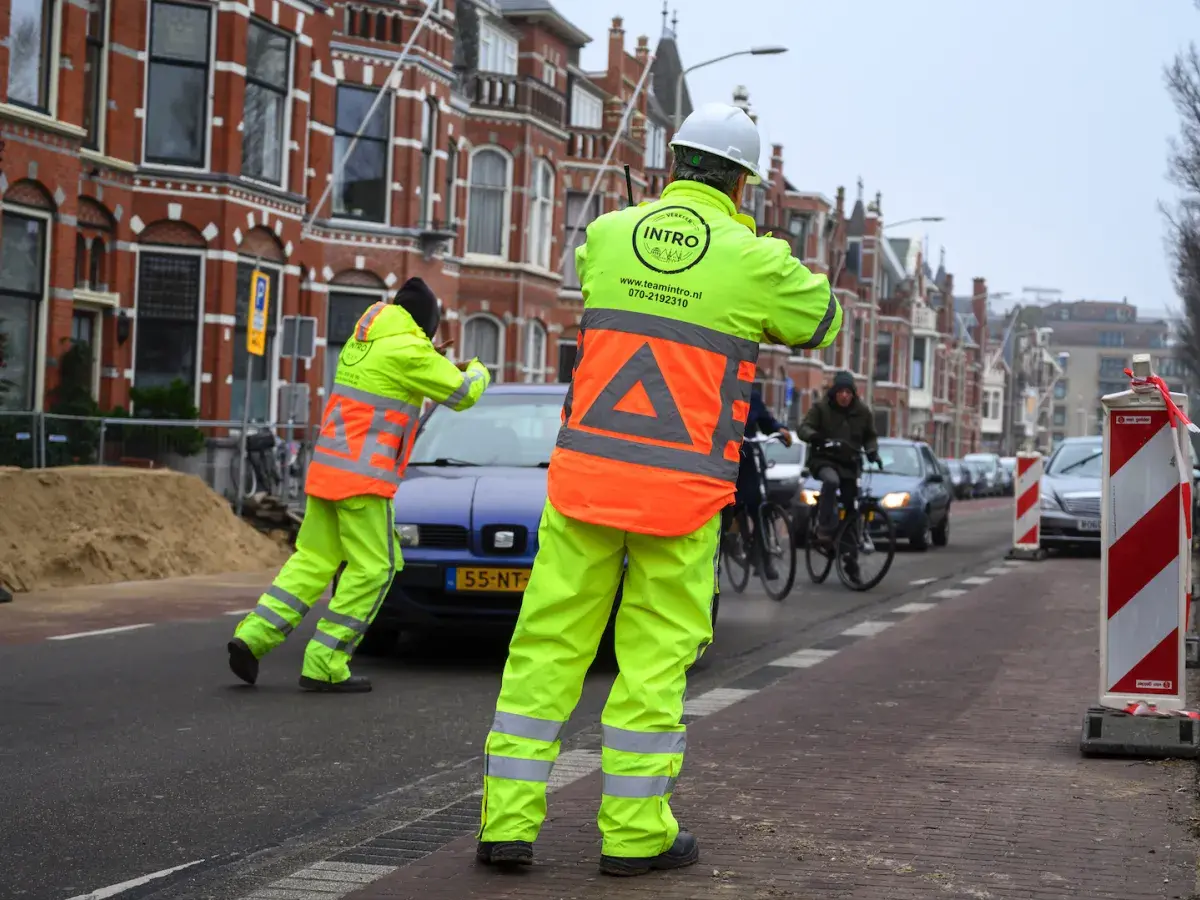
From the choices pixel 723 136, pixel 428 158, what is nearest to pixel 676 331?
pixel 723 136

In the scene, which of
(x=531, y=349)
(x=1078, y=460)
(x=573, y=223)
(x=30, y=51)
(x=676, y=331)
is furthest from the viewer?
(x=573, y=223)

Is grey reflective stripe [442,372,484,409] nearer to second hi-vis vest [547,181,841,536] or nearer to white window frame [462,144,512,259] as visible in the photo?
second hi-vis vest [547,181,841,536]

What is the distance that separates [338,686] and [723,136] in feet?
14.9

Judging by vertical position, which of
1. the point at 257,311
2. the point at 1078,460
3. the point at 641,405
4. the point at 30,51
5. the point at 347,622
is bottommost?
the point at 347,622

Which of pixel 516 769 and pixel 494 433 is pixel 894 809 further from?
pixel 494 433

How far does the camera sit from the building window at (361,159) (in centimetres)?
3409

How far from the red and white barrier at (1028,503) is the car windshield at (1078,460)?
3.75 ft

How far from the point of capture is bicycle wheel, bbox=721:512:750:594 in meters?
14.5

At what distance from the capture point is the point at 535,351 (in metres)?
45.0

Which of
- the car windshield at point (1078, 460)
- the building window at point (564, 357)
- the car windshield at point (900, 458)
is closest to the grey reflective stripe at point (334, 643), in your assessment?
the car windshield at point (1078, 460)

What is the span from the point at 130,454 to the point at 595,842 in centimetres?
1545

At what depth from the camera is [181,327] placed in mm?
26875

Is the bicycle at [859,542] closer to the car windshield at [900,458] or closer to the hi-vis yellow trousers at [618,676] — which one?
the car windshield at [900,458]

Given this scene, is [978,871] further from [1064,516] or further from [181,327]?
[181,327]
